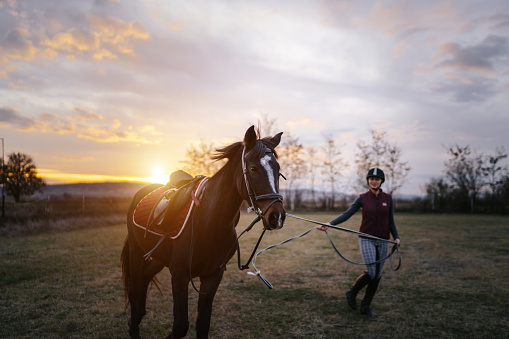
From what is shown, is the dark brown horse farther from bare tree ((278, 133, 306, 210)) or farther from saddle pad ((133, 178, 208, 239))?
bare tree ((278, 133, 306, 210))

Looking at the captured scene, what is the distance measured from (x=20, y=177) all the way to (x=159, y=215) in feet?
206

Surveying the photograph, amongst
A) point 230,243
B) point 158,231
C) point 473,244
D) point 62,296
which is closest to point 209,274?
point 230,243

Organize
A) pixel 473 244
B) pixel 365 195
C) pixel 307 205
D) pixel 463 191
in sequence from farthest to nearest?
pixel 307 205 < pixel 463 191 < pixel 473 244 < pixel 365 195

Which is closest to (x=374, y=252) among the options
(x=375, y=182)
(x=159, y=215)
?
(x=375, y=182)

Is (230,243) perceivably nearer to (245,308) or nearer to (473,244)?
(245,308)

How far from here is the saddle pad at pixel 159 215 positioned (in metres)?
3.01

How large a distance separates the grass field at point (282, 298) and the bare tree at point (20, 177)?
52445 millimetres

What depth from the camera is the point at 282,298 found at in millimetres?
5586

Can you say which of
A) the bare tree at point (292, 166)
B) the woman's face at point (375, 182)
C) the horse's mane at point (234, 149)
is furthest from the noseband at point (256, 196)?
the bare tree at point (292, 166)

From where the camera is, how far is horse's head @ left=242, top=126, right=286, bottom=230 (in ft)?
7.52

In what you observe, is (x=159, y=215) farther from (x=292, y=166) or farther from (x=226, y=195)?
(x=292, y=166)

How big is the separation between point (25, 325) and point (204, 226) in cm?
350

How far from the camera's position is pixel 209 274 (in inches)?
118

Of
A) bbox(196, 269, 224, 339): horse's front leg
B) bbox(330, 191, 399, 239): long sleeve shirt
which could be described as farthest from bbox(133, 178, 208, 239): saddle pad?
bbox(330, 191, 399, 239): long sleeve shirt
